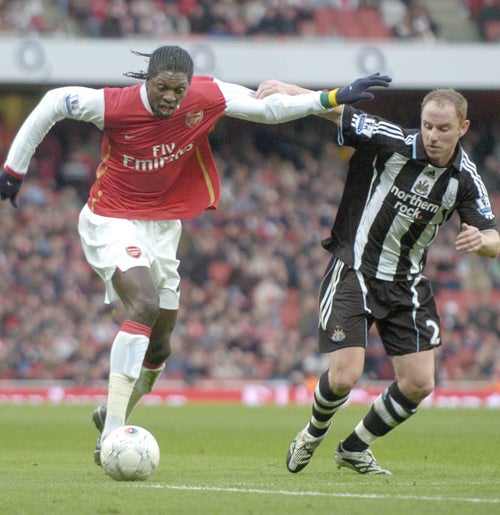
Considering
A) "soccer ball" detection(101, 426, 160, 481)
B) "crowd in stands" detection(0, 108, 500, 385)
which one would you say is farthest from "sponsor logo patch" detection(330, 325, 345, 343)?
"crowd in stands" detection(0, 108, 500, 385)

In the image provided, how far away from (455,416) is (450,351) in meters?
5.36

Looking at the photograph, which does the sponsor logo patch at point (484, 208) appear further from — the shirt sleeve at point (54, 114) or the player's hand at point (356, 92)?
the shirt sleeve at point (54, 114)

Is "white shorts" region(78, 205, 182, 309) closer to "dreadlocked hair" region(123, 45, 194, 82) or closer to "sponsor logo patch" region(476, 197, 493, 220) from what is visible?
"dreadlocked hair" region(123, 45, 194, 82)

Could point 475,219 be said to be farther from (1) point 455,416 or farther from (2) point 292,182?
(2) point 292,182

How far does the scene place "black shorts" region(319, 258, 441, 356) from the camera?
7.83 m

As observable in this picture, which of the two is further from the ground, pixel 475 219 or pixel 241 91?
pixel 241 91

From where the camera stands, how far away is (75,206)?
23922mm

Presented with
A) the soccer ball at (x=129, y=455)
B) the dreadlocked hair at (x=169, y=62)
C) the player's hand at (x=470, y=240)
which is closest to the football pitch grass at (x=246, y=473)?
the soccer ball at (x=129, y=455)

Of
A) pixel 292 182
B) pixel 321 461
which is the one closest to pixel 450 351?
pixel 292 182

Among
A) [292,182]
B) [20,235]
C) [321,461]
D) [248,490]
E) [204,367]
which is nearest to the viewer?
[248,490]

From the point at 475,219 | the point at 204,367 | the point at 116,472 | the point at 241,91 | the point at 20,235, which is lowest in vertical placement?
the point at 204,367

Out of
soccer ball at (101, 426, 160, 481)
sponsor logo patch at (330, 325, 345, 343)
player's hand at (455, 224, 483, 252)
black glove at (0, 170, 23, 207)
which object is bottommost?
soccer ball at (101, 426, 160, 481)

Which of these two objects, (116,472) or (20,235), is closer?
(116,472)

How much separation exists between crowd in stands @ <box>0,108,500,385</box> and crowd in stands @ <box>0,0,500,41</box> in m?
2.73
